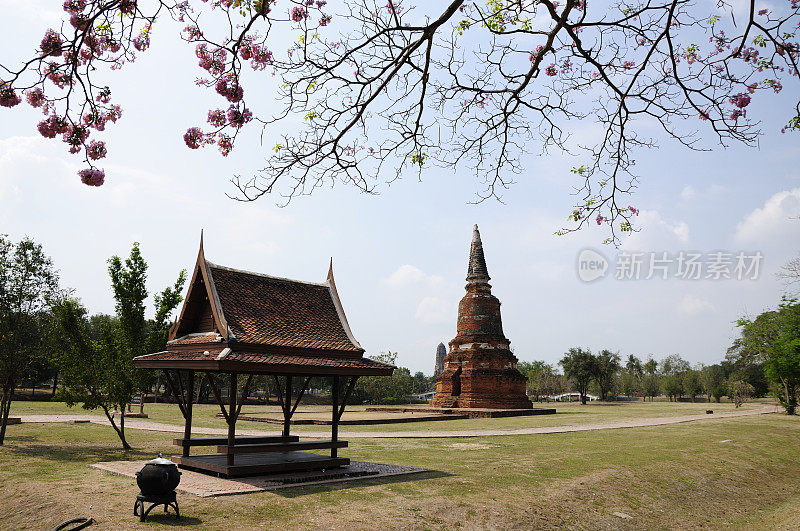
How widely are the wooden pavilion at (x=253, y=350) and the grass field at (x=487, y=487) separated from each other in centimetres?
174

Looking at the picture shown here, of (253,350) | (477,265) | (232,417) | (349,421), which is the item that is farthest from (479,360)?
(232,417)

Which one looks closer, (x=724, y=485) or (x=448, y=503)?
(x=448, y=503)

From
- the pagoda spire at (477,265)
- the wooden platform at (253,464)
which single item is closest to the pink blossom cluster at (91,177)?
the wooden platform at (253,464)

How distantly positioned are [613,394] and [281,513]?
7701cm

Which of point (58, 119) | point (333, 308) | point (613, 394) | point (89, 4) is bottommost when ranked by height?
point (613, 394)

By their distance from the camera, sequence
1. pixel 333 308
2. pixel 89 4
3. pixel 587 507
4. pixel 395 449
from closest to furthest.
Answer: pixel 89 4
pixel 587 507
pixel 333 308
pixel 395 449

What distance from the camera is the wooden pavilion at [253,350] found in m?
11.4

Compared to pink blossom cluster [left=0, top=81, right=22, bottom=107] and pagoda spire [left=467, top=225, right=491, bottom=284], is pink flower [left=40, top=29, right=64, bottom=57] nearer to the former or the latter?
pink blossom cluster [left=0, top=81, right=22, bottom=107]

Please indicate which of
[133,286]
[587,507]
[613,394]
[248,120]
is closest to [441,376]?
[133,286]

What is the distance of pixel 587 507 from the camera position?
1130cm

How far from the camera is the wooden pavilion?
11383mm

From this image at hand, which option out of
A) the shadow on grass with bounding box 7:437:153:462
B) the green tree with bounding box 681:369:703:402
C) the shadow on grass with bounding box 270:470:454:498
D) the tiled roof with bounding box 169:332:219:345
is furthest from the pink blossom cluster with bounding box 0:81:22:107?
the green tree with bounding box 681:369:703:402

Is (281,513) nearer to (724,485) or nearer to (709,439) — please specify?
(724,485)

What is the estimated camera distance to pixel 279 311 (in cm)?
1347
